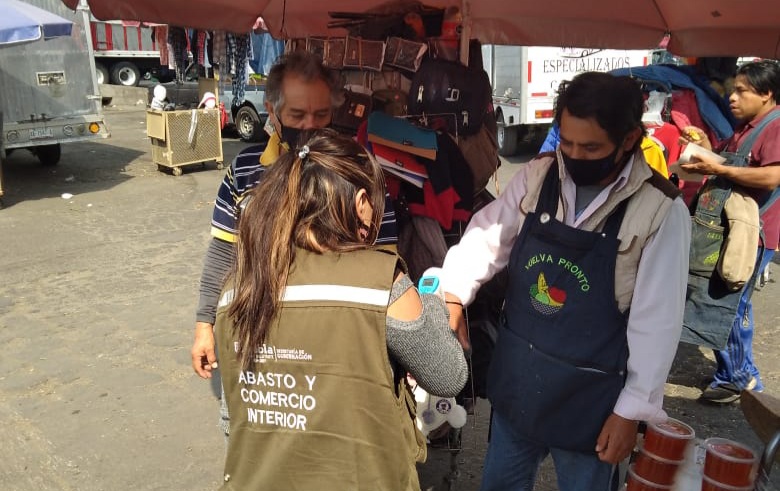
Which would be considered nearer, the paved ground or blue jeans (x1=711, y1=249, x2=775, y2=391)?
the paved ground

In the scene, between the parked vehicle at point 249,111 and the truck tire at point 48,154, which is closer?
the truck tire at point 48,154

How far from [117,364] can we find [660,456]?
150 inches

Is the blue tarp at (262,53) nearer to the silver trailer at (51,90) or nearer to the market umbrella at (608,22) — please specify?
the silver trailer at (51,90)

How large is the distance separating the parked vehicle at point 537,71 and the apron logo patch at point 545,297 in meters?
9.58

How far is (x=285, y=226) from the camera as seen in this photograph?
1515 millimetres

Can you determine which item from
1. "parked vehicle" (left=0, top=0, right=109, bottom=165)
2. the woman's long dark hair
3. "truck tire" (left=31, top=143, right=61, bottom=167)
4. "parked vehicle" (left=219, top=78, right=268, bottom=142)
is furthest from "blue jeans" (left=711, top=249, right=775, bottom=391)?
"truck tire" (left=31, top=143, right=61, bottom=167)

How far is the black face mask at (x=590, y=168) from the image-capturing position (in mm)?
1911

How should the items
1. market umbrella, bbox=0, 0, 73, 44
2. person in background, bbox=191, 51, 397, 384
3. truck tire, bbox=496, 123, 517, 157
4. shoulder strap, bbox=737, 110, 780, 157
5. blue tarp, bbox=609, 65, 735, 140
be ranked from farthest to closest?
truck tire, bbox=496, 123, 517, 157
market umbrella, bbox=0, 0, 73, 44
blue tarp, bbox=609, 65, 735, 140
shoulder strap, bbox=737, 110, 780, 157
person in background, bbox=191, 51, 397, 384

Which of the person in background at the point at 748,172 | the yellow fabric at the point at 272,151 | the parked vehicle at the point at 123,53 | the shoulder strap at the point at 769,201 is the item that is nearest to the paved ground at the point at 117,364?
the person in background at the point at 748,172

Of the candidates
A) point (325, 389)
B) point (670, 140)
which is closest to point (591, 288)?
point (325, 389)

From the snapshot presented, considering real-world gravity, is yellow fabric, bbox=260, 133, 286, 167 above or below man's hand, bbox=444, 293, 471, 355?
above

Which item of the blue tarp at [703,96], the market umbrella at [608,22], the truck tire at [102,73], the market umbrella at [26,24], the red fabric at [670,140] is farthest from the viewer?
the truck tire at [102,73]

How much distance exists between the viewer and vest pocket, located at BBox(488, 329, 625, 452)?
195 centimetres

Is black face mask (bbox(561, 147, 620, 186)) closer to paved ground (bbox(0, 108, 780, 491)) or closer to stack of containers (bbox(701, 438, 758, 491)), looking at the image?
stack of containers (bbox(701, 438, 758, 491))
